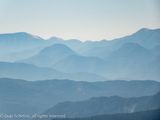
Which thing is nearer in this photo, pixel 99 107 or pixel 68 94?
pixel 99 107

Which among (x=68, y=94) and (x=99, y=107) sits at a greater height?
(x=99, y=107)

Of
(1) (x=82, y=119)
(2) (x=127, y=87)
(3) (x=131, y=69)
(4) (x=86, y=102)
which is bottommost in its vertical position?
(3) (x=131, y=69)

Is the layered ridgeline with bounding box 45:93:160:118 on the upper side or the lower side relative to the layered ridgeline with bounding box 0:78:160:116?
upper

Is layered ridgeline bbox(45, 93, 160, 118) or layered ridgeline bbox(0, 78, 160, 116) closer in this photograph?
layered ridgeline bbox(45, 93, 160, 118)

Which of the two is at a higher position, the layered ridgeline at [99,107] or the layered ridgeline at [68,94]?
the layered ridgeline at [99,107]

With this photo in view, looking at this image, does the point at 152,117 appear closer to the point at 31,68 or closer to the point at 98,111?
the point at 98,111

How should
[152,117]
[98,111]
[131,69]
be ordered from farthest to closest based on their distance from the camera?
[131,69] → [98,111] → [152,117]

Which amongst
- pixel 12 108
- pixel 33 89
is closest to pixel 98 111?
pixel 12 108

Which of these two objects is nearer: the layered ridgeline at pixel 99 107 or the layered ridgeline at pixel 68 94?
the layered ridgeline at pixel 99 107
